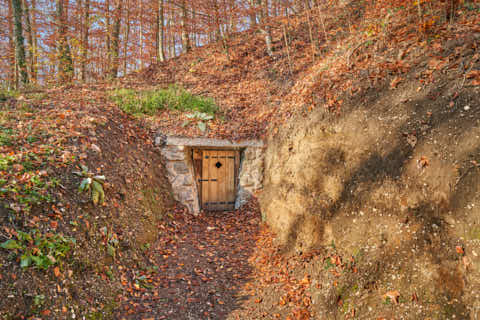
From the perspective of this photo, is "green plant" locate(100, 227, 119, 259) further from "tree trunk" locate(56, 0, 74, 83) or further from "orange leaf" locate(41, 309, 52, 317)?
"tree trunk" locate(56, 0, 74, 83)

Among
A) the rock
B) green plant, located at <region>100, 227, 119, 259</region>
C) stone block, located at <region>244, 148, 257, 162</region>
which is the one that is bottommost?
green plant, located at <region>100, 227, 119, 259</region>

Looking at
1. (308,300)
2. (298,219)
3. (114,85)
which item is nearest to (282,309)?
(308,300)

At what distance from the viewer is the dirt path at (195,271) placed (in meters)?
3.93

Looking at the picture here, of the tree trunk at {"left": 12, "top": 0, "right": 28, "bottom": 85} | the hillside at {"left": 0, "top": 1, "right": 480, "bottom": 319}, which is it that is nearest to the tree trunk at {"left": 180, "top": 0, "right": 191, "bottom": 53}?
the tree trunk at {"left": 12, "top": 0, "right": 28, "bottom": 85}

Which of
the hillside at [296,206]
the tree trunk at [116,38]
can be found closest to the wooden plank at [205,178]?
the hillside at [296,206]

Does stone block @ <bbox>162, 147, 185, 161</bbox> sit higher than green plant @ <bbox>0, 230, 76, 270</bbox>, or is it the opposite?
stone block @ <bbox>162, 147, 185, 161</bbox>

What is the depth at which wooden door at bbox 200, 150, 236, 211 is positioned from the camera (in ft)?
25.6

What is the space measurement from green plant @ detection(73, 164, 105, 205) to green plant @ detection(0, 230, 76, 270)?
959 mm

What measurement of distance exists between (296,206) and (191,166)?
350 cm

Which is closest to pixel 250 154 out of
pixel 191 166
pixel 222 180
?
pixel 222 180

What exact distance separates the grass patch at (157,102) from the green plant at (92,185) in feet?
10.8

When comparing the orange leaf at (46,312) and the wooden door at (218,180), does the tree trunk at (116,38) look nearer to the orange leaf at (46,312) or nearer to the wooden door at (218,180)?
the wooden door at (218,180)

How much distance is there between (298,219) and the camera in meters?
5.05

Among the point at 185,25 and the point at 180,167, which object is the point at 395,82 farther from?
the point at 185,25
